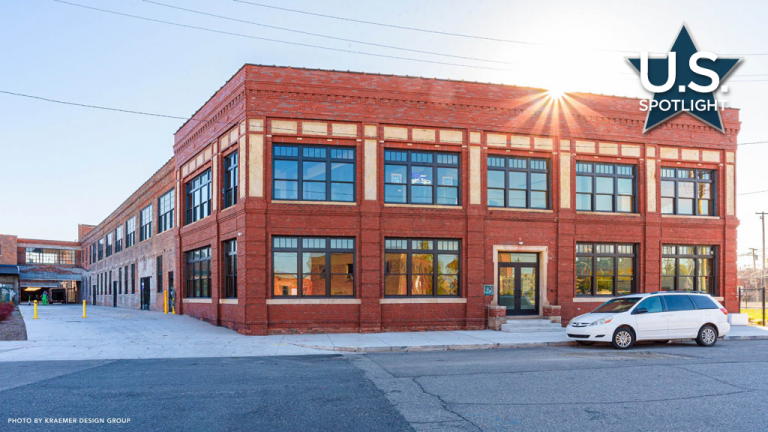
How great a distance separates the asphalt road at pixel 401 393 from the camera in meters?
7.43

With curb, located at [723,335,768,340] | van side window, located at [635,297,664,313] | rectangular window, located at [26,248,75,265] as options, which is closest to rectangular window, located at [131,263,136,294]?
van side window, located at [635,297,664,313]

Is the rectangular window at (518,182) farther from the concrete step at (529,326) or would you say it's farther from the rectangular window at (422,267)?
the concrete step at (529,326)

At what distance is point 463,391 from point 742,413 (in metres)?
3.93

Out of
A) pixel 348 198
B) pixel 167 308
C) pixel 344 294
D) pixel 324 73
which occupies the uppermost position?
pixel 324 73

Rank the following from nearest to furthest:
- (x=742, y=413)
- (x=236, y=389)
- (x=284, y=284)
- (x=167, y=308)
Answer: (x=742, y=413), (x=236, y=389), (x=284, y=284), (x=167, y=308)

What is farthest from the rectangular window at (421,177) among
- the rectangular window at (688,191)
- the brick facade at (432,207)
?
the rectangular window at (688,191)

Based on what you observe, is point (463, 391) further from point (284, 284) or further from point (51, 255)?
point (51, 255)

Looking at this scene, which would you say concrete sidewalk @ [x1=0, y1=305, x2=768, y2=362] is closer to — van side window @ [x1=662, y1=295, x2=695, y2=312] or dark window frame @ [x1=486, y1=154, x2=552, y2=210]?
van side window @ [x1=662, y1=295, x2=695, y2=312]

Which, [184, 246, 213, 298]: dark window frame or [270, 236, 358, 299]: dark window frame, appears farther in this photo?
[184, 246, 213, 298]: dark window frame

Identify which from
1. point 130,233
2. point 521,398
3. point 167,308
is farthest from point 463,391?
point 130,233

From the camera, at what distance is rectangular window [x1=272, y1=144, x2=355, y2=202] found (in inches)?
746

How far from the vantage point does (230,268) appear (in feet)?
68.0

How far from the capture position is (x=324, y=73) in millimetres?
19016

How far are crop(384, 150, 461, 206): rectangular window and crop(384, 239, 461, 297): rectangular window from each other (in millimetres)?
1490
